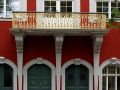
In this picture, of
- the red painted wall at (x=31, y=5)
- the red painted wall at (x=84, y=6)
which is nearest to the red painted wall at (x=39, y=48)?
the red painted wall at (x=31, y=5)

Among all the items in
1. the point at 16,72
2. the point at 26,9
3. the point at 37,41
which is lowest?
the point at 16,72

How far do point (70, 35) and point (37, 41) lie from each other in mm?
1819

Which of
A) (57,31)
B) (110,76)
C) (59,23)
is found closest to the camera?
(57,31)

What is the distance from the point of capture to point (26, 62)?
25.9 metres

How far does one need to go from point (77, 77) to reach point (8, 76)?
371cm

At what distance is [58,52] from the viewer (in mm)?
25766

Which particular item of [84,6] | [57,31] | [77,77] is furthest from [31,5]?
[77,77]

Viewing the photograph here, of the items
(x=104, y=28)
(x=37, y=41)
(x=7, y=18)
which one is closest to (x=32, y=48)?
(x=37, y=41)

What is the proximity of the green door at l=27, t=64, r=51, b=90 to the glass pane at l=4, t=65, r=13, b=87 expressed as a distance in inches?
38.1

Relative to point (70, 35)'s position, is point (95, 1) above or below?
above

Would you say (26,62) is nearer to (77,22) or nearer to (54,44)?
(54,44)

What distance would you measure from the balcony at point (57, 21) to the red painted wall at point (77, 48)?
108 cm

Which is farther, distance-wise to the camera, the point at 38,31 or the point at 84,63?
the point at 84,63

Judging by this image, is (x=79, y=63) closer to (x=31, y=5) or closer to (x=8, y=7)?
(x=31, y=5)
